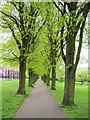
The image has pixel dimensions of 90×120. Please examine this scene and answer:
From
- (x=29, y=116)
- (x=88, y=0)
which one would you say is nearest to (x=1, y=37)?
(x=88, y=0)

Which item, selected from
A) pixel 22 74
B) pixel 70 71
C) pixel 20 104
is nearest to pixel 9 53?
pixel 22 74

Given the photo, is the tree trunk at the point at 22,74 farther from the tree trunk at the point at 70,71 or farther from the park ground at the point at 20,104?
the tree trunk at the point at 70,71

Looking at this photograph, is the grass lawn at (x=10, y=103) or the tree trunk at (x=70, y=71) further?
the tree trunk at (x=70, y=71)

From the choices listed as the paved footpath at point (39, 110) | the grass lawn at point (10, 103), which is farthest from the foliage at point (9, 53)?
the paved footpath at point (39, 110)

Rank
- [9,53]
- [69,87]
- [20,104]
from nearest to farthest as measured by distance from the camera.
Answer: [69,87] < [20,104] < [9,53]

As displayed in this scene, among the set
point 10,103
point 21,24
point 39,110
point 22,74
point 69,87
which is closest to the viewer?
point 39,110

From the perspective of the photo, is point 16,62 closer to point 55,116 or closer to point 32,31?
point 32,31

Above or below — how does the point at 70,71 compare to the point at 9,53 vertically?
below

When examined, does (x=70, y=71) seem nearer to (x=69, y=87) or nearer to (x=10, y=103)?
(x=69, y=87)

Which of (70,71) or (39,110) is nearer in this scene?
(39,110)

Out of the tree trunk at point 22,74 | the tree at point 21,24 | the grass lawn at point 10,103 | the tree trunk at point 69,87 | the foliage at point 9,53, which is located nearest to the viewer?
the grass lawn at point 10,103

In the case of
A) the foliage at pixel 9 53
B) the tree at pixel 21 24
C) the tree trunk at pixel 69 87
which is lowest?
the tree trunk at pixel 69 87

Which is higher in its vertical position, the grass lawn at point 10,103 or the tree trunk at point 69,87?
the tree trunk at point 69,87

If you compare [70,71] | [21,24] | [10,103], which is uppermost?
[21,24]
